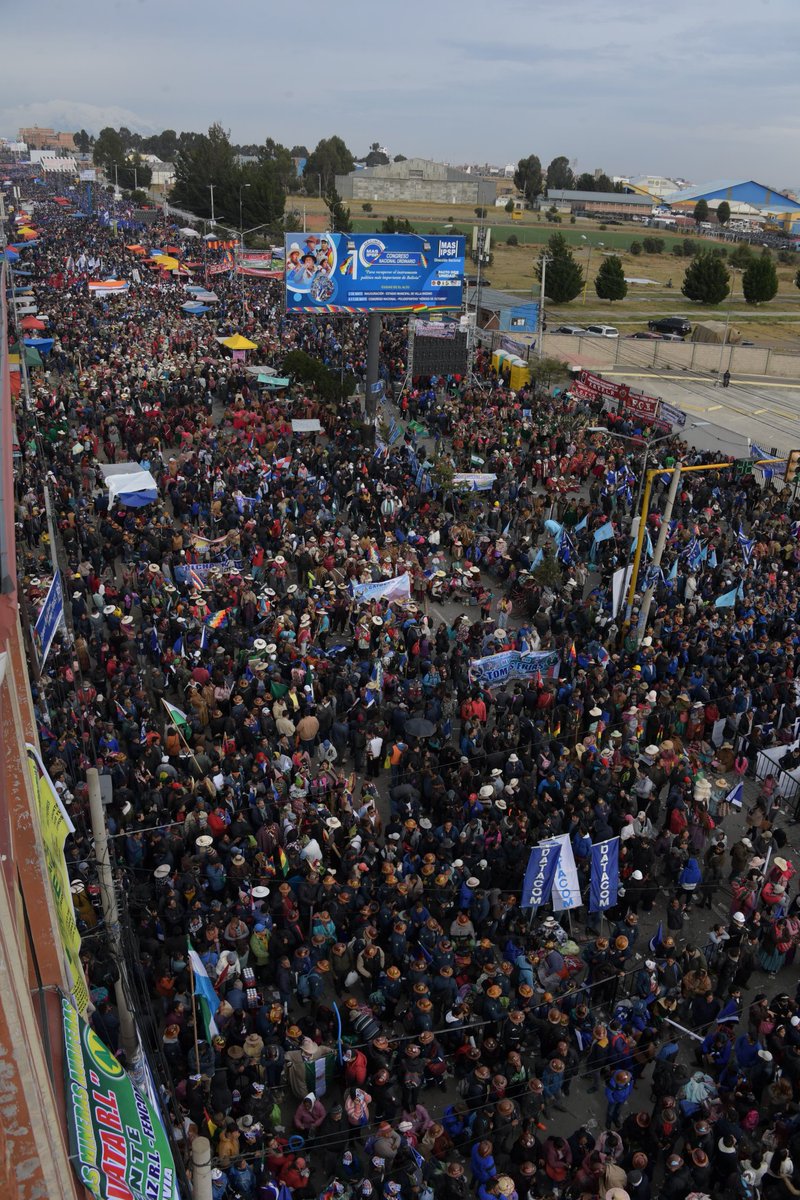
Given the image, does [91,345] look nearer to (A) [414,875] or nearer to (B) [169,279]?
(B) [169,279]

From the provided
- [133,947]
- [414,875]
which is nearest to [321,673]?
[414,875]

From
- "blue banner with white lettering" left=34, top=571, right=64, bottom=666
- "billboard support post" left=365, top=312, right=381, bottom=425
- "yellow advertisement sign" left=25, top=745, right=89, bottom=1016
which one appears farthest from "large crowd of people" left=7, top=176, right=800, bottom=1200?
"billboard support post" left=365, top=312, right=381, bottom=425

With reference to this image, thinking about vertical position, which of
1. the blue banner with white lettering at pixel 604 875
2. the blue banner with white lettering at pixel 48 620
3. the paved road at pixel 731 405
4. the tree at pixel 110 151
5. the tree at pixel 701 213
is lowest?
the blue banner with white lettering at pixel 604 875

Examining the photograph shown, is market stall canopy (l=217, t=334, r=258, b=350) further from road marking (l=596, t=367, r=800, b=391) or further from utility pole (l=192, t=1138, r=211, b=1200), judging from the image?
utility pole (l=192, t=1138, r=211, b=1200)

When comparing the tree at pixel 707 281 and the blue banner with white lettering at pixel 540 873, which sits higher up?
the tree at pixel 707 281

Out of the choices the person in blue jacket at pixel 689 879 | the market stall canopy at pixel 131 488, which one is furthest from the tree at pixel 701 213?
the person in blue jacket at pixel 689 879

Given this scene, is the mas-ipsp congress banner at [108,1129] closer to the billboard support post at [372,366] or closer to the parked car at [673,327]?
the billboard support post at [372,366]
